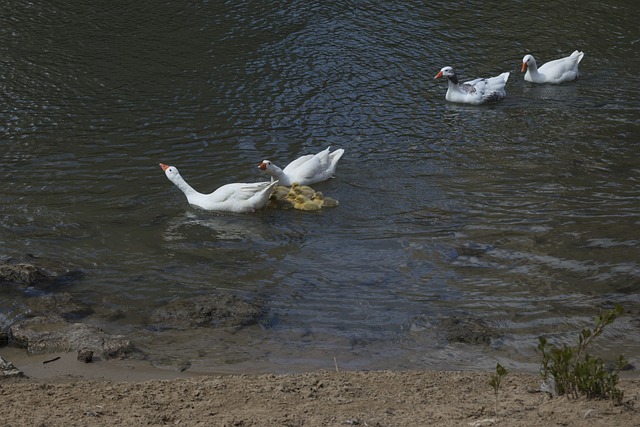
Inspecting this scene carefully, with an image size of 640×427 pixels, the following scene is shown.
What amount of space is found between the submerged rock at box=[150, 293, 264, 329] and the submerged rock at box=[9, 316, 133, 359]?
0.64 m

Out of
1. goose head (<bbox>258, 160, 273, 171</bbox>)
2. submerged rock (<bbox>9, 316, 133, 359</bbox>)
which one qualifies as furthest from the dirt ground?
goose head (<bbox>258, 160, 273, 171</bbox>)

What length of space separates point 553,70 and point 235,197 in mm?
8288

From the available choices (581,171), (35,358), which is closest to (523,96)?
(581,171)

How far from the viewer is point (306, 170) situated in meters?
12.2

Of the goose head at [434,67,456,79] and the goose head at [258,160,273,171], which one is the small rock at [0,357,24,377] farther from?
the goose head at [434,67,456,79]

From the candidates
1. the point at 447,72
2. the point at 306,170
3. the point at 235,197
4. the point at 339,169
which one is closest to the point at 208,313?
the point at 235,197

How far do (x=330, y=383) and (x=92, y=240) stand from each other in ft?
16.0

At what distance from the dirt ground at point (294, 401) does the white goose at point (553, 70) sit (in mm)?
11131

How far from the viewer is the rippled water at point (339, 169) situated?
8.27m

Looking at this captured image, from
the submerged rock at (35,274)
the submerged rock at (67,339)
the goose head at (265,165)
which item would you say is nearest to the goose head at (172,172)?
the goose head at (265,165)

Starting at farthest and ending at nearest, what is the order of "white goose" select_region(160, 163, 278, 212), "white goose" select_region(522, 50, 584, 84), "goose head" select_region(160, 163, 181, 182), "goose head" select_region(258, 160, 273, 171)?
1. "white goose" select_region(522, 50, 584, 84)
2. "goose head" select_region(258, 160, 273, 171)
3. "goose head" select_region(160, 163, 181, 182)
4. "white goose" select_region(160, 163, 278, 212)

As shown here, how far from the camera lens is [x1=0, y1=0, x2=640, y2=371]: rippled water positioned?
27.1 feet

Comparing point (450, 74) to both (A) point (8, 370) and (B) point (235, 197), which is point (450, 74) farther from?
(A) point (8, 370)

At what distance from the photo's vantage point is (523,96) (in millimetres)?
16609
